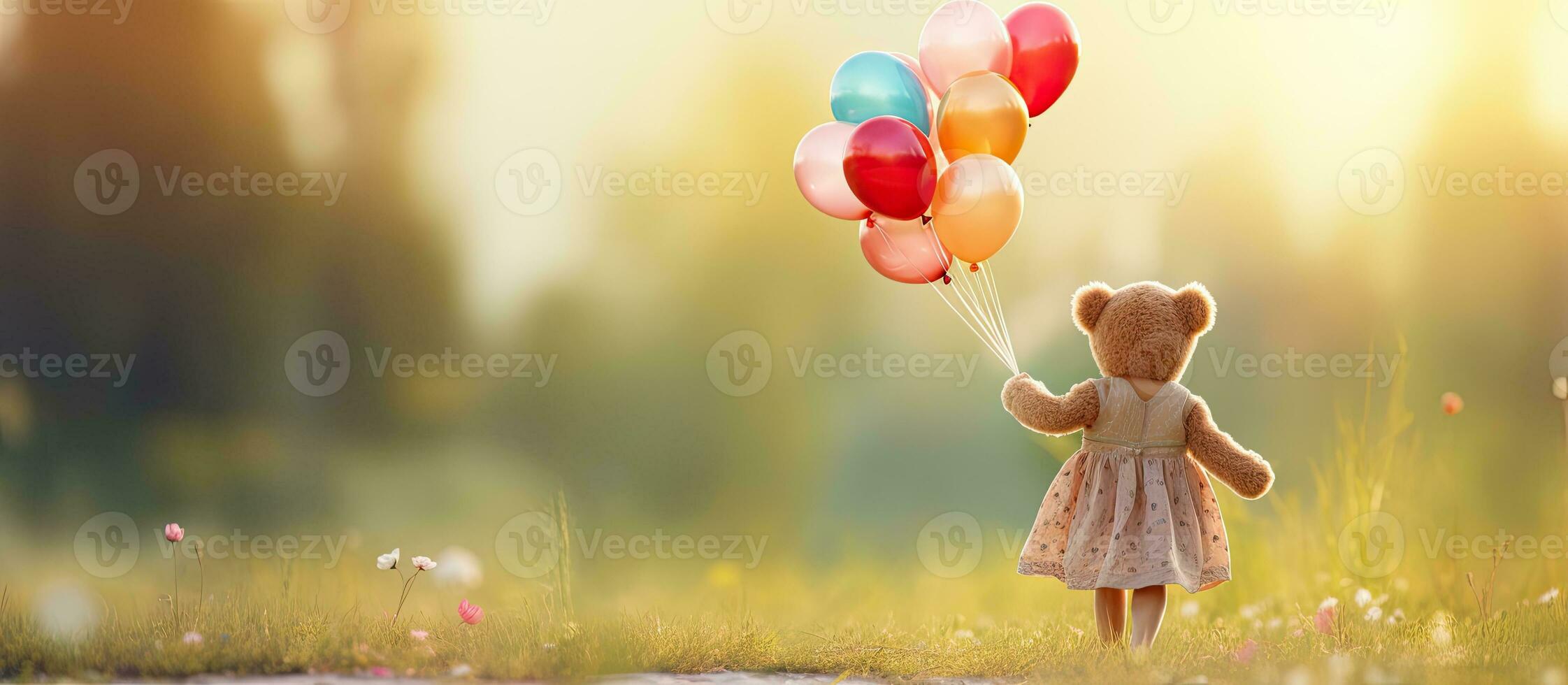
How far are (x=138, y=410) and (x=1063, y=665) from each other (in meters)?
3.59

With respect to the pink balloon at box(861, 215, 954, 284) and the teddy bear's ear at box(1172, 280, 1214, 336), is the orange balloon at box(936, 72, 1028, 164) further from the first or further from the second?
the teddy bear's ear at box(1172, 280, 1214, 336)

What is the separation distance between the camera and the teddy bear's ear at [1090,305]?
3.38m

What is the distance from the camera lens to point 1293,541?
4.29 metres

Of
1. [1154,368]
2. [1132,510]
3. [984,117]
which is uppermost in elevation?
[984,117]

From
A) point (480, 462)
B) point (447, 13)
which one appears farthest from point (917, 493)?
point (447, 13)

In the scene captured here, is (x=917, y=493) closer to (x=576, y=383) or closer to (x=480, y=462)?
(x=576, y=383)

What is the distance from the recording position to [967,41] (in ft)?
10.9
